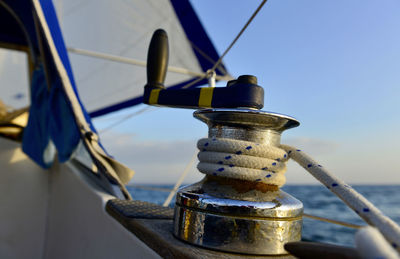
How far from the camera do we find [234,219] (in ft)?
1.45

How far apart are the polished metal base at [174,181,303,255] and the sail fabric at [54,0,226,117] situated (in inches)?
117

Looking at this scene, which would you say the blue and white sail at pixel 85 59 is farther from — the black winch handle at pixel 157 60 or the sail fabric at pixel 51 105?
the black winch handle at pixel 157 60

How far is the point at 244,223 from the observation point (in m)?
0.44

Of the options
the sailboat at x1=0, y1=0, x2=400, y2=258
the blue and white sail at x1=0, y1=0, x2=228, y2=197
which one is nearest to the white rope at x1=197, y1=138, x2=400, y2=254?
the sailboat at x1=0, y1=0, x2=400, y2=258

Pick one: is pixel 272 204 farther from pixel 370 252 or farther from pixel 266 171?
pixel 370 252

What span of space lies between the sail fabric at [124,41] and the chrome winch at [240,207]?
114 inches

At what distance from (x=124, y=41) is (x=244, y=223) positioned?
11.7ft

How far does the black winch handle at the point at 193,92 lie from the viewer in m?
0.50

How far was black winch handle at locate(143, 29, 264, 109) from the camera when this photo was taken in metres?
0.50

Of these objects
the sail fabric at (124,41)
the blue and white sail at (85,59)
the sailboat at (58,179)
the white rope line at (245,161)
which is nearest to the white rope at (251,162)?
the white rope line at (245,161)

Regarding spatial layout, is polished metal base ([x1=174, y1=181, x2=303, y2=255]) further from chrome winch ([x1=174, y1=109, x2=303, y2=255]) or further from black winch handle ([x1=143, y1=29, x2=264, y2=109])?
black winch handle ([x1=143, y1=29, x2=264, y2=109])

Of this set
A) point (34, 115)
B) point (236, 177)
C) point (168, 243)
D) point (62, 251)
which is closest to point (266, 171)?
point (236, 177)

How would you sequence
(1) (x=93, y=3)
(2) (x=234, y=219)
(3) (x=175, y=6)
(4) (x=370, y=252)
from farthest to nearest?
(1) (x=93, y=3), (3) (x=175, y=6), (2) (x=234, y=219), (4) (x=370, y=252)

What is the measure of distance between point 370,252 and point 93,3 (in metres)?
3.92
